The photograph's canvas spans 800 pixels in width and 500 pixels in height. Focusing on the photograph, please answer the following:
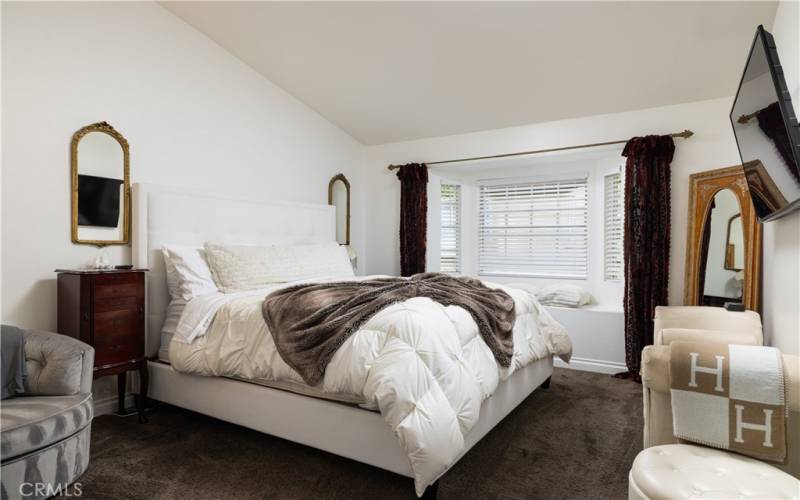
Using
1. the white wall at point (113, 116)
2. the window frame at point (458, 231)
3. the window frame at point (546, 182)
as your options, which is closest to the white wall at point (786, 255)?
the window frame at point (546, 182)

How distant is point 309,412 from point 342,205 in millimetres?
3293

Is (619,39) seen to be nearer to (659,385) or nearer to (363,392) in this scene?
(659,385)

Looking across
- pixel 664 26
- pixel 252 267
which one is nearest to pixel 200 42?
pixel 252 267

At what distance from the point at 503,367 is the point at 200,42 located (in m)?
3.42

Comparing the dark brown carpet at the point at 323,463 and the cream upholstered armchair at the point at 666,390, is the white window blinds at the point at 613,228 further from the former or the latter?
the cream upholstered armchair at the point at 666,390

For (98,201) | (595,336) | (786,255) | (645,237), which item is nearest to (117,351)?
(98,201)

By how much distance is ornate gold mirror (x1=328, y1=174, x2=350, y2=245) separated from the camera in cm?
509

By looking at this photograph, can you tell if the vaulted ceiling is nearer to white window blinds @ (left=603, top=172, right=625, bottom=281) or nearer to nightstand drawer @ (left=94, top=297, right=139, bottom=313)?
white window blinds @ (left=603, top=172, right=625, bottom=281)

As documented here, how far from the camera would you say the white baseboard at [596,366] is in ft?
12.9

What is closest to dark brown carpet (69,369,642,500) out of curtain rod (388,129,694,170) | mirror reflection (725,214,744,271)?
mirror reflection (725,214,744,271)

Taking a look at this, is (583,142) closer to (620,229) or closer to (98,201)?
(620,229)

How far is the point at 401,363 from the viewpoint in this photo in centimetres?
182

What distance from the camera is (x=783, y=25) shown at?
2293 millimetres

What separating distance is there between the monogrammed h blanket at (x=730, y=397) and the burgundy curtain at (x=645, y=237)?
239cm
